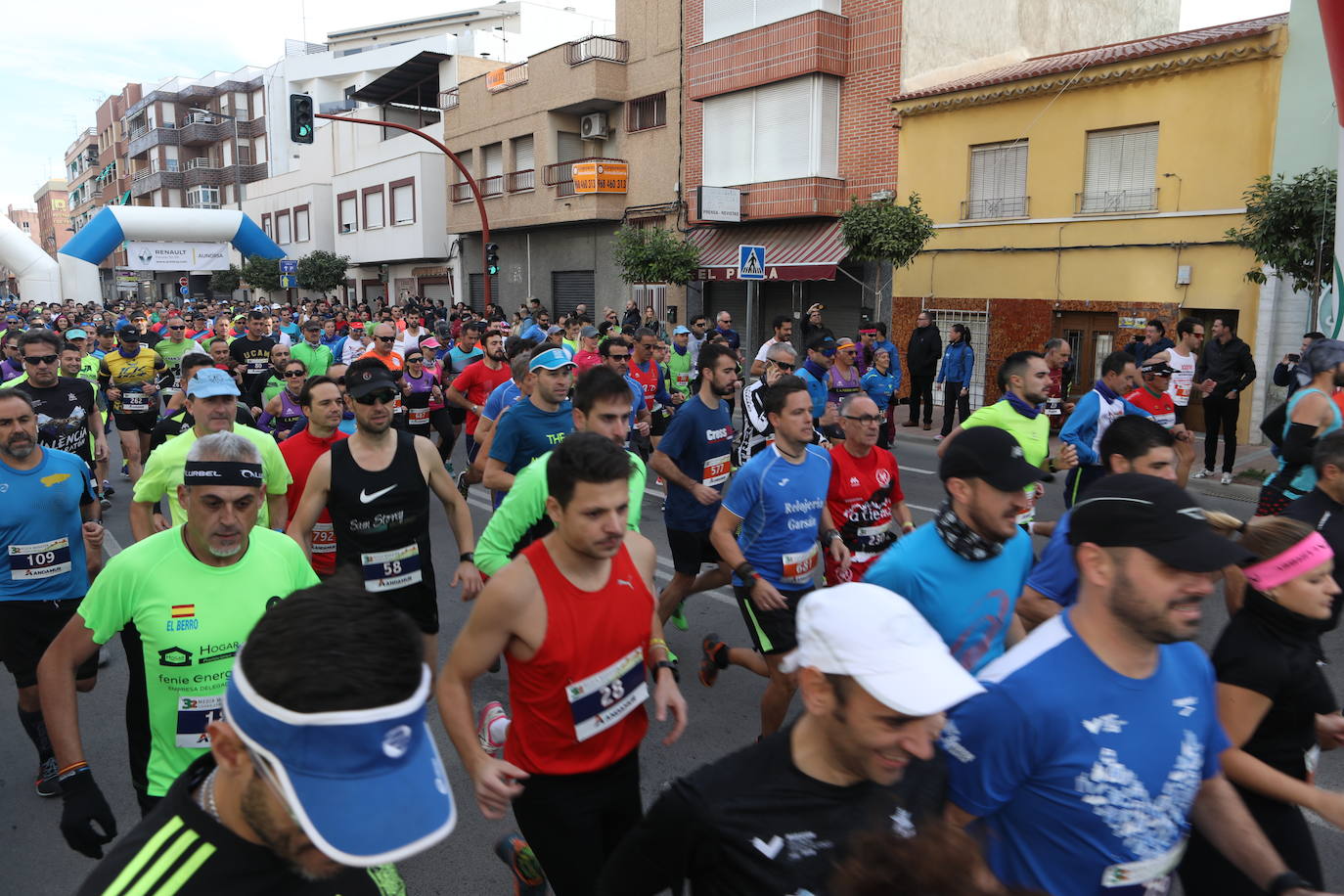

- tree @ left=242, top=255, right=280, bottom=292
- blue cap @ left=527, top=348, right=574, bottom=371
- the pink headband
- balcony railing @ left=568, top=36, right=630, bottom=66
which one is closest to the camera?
the pink headband

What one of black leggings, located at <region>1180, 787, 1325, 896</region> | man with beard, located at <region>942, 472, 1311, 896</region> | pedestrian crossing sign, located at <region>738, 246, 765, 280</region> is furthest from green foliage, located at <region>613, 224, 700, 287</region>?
man with beard, located at <region>942, 472, 1311, 896</region>

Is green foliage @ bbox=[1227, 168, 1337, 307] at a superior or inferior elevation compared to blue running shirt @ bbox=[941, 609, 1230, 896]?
superior

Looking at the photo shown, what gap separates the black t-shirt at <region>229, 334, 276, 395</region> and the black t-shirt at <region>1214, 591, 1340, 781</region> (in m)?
10.8

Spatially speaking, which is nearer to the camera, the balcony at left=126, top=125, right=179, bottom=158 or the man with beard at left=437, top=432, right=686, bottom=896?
the man with beard at left=437, top=432, right=686, bottom=896

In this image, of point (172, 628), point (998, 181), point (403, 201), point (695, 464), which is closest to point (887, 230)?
point (998, 181)

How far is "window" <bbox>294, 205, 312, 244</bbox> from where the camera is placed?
47.2m

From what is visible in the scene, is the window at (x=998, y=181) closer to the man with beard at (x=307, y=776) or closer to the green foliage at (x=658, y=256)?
the green foliage at (x=658, y=256)

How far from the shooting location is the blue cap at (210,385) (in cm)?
506

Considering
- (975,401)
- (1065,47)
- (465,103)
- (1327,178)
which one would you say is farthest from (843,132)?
(465,103)

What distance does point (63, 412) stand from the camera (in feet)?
25.5

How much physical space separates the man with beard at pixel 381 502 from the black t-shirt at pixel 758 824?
2.66 meters

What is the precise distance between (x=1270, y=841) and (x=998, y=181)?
56.5ft

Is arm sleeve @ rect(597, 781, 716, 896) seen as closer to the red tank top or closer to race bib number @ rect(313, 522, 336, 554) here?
the red tank top

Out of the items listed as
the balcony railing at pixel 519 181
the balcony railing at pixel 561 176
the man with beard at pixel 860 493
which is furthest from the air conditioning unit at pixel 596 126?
the man with beard at pixel 860 493
